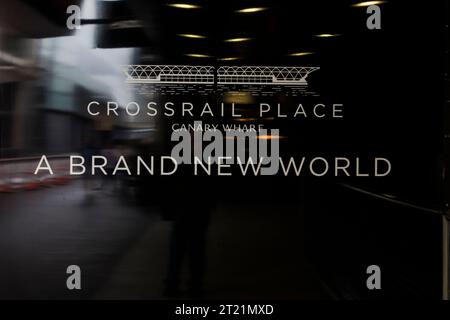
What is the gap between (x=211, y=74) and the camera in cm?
240

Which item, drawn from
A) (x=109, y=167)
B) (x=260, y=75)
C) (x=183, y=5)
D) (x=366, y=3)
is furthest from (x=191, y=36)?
(x=366, y=3)

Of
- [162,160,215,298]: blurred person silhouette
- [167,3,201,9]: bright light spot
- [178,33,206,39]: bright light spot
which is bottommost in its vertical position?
[162,160,215,298]: blurred person silhouette

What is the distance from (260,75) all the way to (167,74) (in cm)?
45

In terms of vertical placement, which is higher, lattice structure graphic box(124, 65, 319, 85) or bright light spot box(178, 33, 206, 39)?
bright light spot box(178, 33, 206, 39)

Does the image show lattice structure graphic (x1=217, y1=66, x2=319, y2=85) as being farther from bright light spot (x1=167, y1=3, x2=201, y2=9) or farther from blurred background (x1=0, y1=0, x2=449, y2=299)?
bright light spot (x1=167, y1=3, x2=201, y2=9)

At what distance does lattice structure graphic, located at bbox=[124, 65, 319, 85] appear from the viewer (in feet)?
7.83

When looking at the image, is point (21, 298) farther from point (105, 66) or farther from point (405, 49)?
point (405, 49)

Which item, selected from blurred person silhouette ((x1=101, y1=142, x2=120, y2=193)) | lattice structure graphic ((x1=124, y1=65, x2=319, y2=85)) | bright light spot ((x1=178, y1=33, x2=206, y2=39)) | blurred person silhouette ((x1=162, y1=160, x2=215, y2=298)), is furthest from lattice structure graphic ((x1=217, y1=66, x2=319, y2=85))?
blurred person silhouette ((x1=101, y1=142, x2=120, y2=193))

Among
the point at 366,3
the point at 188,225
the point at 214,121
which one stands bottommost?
the point at 188,225

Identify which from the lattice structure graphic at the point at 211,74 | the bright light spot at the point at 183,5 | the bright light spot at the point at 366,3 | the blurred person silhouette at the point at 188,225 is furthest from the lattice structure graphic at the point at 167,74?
the bright light spot at the point at 366,3

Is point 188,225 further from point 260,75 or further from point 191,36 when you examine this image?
point 191,36

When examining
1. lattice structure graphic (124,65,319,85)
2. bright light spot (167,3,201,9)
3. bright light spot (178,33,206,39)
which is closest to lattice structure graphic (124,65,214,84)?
lattice structure graphic (124,65,319,85)

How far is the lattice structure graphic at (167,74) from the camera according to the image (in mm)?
2387
